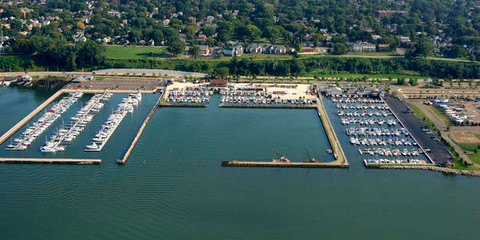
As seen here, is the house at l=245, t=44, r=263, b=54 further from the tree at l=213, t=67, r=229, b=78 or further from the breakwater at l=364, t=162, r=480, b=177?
the breakwater at l=364, t=162, r=480, b=177

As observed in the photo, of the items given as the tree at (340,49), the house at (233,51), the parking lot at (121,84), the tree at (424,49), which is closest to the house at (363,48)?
the tree at (340,49)

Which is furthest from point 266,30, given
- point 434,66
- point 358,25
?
point 434,66

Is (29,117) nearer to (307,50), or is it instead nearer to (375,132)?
(375,132)

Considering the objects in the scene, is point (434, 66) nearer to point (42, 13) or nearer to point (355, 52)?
point (355, 52)

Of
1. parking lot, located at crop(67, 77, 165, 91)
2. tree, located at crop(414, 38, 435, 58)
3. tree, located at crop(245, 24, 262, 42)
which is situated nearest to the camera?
parking lot, located at crop(67, 77, 165, 91)

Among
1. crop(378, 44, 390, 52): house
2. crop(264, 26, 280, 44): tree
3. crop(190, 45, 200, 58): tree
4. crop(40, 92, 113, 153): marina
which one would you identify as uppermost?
crop(264, 26, 280, 44): tree

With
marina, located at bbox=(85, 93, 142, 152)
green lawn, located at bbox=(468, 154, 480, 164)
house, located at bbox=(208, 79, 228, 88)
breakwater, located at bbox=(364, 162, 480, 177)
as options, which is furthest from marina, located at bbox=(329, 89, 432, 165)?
marina, located at bbox=(85, 93, 142, 152)
